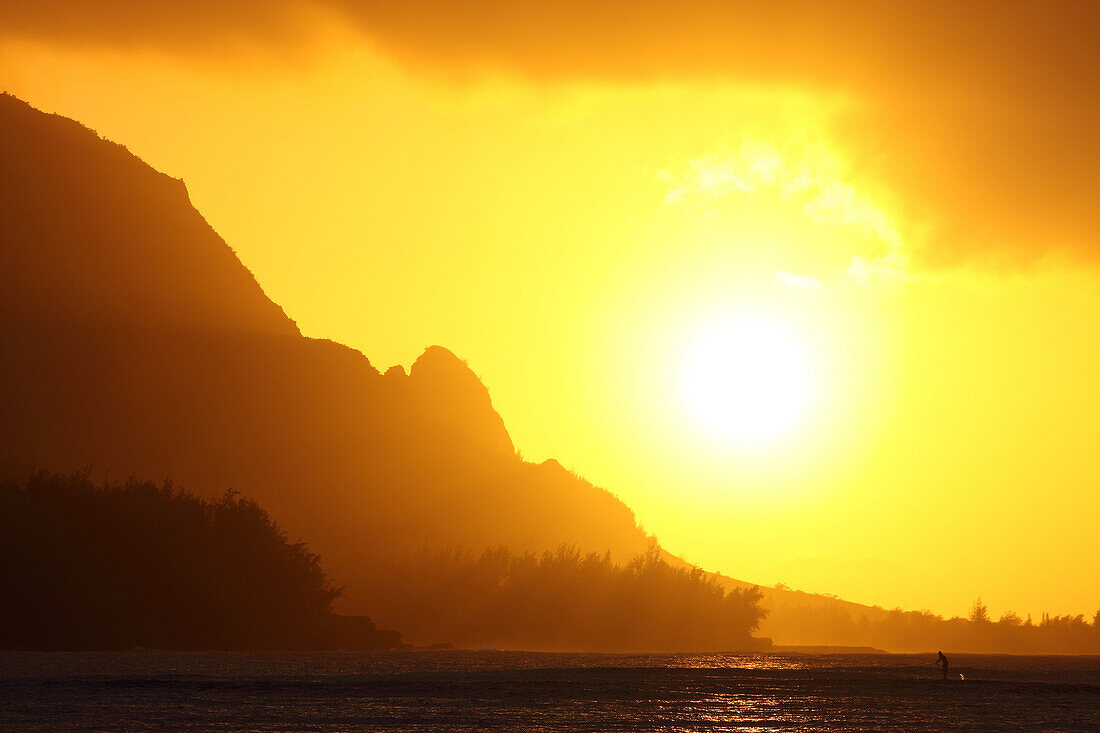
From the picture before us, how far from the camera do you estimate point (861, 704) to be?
58.8m

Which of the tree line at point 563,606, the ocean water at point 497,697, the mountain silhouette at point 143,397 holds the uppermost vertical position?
the mountain silhouette at point 143,397

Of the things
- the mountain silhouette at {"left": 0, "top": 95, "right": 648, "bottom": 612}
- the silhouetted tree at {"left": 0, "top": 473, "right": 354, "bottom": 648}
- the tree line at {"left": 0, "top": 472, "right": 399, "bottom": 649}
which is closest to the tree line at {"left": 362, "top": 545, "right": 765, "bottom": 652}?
the mountain silhouette at {"left": 0, "top": 95, "right": 648, "bottom": 612}

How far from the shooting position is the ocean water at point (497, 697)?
4503 cm

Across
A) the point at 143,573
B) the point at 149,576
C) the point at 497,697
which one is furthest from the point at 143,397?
the point at 497,697

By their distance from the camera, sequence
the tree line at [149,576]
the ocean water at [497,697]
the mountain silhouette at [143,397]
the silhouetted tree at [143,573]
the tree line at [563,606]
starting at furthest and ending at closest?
the mountain silhouette at [143,397]
the tree line at [563,606]
the tree line at [149,576]
the silhouetted tree at [143,573]
the ocean water at [497,697]

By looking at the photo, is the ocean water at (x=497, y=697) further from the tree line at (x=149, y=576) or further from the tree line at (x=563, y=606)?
the tree line at (x=563, y=606)

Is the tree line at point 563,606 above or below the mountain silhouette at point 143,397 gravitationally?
below

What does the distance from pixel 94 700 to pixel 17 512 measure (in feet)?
199

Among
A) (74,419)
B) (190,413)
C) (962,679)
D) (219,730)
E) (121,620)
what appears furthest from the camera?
(190,413)

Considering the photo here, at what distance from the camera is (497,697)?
57.6m

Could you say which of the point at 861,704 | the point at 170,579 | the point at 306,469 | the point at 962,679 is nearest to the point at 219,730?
the point at 861,704

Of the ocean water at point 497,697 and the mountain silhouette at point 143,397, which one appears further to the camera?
the mountain silhouette at point 143,397

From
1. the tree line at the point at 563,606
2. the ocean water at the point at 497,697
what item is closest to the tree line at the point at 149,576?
the ocean water at the point at 497,697

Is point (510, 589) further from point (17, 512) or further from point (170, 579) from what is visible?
point (17, 512)
